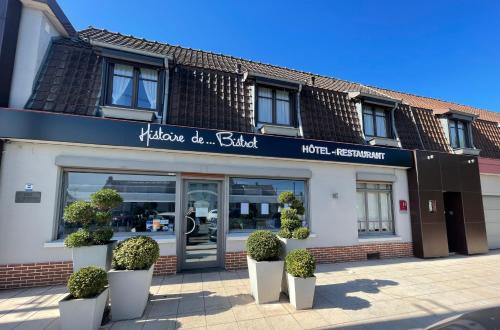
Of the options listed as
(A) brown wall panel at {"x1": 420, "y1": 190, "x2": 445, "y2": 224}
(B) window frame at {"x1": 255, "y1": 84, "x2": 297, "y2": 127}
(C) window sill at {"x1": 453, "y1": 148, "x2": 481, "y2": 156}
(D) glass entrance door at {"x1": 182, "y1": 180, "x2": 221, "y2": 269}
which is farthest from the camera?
(C) window sill at {"x1": 453, "y1": 148, "x2": 481, "y2": 156}

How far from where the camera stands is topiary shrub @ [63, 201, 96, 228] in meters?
4.60

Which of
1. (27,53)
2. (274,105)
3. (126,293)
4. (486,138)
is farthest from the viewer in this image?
(486,138)

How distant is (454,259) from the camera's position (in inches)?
342

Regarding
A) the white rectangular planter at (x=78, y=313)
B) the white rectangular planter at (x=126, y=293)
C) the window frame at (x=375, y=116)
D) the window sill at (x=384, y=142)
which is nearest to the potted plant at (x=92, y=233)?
the white rectangular planter at (x=126, y=293)

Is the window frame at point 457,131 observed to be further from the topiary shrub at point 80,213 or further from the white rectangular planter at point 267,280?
the topiary shrub at point 80,213

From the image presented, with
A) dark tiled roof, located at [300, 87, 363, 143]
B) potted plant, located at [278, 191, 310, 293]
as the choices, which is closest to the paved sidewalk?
potted plant, located at [278, 191, 310, 293]

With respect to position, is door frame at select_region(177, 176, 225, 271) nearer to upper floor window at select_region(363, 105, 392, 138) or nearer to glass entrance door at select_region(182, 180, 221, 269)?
glass entrance door at select_region(182, 180, 221, 269)

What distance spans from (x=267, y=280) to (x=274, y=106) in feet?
17.7

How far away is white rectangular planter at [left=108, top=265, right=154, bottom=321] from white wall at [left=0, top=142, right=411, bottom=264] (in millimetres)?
2212

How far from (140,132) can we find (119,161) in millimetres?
904

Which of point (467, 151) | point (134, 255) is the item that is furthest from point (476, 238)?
point (134, 255)

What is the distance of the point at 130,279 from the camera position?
436 cm

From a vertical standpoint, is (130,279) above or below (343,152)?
below

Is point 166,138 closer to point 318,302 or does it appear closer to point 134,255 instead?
point 134,255
